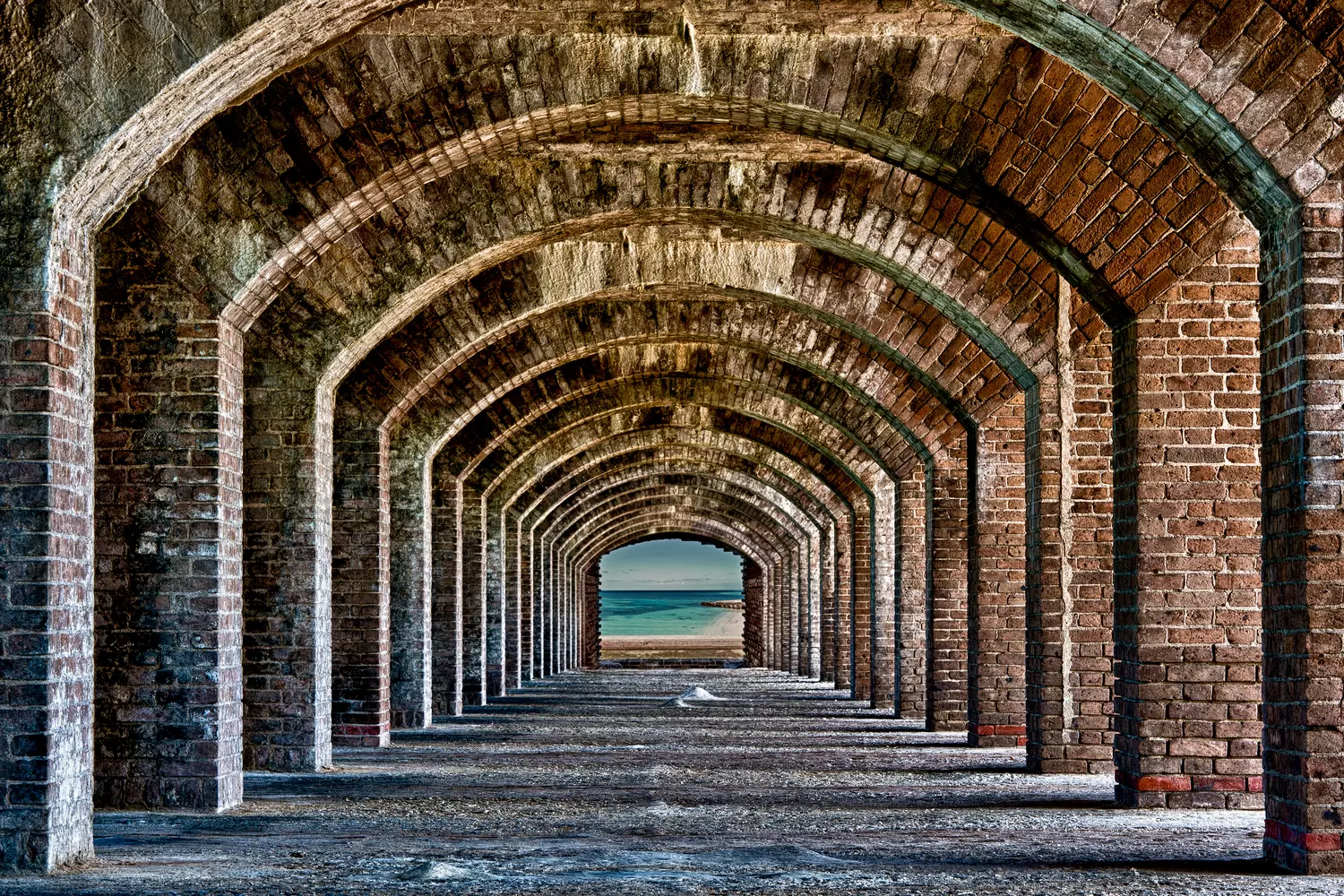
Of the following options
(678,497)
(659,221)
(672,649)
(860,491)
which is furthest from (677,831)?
(672,649)

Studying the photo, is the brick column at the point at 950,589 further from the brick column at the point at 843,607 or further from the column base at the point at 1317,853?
the column base at the point at 1317,853

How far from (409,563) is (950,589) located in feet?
16.9

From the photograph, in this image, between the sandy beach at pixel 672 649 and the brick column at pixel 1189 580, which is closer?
the brick column at pixel 1189 580

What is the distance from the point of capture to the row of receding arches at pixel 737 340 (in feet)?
29.9

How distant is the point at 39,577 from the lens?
23.1 feet

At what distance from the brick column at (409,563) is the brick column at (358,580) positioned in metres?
1.78

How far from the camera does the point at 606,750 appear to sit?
14156 mm

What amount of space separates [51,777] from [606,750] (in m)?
7.54

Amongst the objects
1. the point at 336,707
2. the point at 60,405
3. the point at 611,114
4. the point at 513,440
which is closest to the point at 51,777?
the point at 60,405

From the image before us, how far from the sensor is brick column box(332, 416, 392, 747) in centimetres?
1400

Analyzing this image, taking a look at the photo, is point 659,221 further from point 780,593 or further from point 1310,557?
point 780,593

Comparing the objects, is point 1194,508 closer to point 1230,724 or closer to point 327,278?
point 1230,724

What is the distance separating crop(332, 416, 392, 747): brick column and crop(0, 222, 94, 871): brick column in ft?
21.7

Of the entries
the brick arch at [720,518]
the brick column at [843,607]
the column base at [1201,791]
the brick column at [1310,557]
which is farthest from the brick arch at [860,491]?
the brick column at [1310,557]
